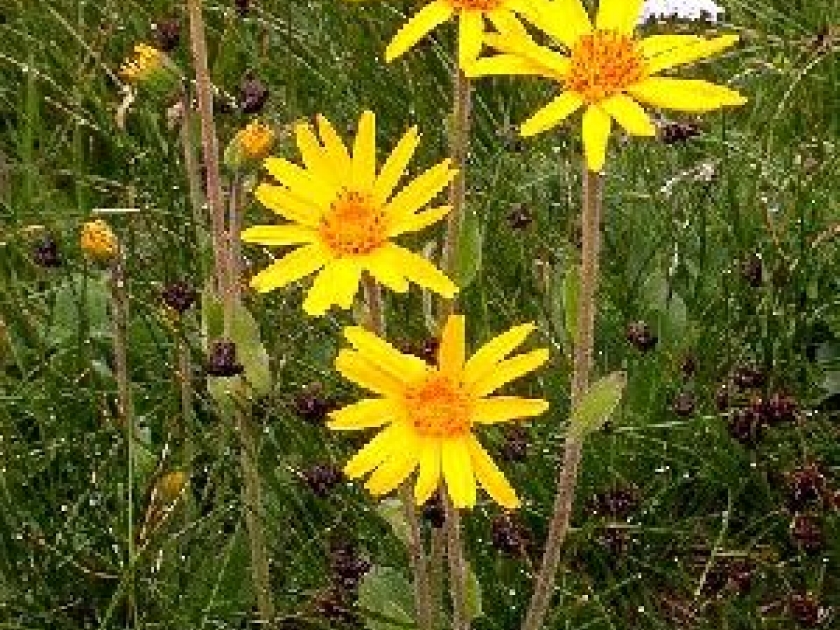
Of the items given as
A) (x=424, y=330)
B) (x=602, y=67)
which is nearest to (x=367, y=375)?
(x=602, y=67)

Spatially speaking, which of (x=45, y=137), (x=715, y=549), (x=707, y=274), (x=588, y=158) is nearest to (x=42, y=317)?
(x=45, y=137)

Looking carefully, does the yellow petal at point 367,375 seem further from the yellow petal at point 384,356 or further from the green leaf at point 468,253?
the green leaf at point 468,253

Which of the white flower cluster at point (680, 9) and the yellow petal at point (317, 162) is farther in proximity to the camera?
the white flower cluster at point (680, 9)

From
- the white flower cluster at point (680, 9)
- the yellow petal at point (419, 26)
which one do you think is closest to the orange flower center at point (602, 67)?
the yellow petal at point (419, 26)

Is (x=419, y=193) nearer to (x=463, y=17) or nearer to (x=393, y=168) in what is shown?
(x=393, y=168)

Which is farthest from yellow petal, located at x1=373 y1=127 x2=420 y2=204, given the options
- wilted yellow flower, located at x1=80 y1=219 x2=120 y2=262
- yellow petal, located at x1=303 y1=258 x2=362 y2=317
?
wilted yellow flower, located at x1=80 y1=219 x2=120 y2=262

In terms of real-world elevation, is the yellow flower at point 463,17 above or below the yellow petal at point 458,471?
above
